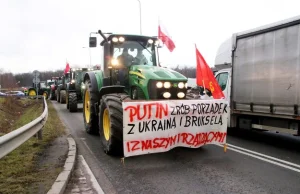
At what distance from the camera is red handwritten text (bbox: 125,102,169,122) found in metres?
6.60

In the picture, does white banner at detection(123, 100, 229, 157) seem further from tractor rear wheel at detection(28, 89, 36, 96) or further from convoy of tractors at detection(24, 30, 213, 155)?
tractor rear wheel at detection(28, 89, 36, 96)

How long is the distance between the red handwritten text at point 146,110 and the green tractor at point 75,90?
1259 centimetres

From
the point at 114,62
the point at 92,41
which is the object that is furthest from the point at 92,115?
the point at 92,41

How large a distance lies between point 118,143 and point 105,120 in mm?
1032

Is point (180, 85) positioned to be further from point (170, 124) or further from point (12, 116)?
point (12, 116)

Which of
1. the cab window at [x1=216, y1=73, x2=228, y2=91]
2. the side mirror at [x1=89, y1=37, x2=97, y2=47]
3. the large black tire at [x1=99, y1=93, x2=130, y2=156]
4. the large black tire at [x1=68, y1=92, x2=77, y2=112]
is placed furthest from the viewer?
the large black tire at [x1=68, y1=92, x2=77, y2=112]

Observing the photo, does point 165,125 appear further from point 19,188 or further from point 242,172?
point 19,188

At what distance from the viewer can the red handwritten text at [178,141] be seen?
664 centimetres

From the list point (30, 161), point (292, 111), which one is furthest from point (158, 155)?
point (292, 111)

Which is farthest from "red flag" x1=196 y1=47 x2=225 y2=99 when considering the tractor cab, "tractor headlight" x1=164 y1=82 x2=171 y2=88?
"tractor headlight" x1=164 y1=82 x2=171 y2=88

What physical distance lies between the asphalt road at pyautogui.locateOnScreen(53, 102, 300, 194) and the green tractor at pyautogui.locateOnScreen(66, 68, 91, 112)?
10.8 metres

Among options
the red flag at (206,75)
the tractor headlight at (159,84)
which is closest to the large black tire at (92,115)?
the tractor headlight at (159,84)

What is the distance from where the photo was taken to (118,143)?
23.4 ft

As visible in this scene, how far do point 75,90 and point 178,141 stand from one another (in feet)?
46.7
